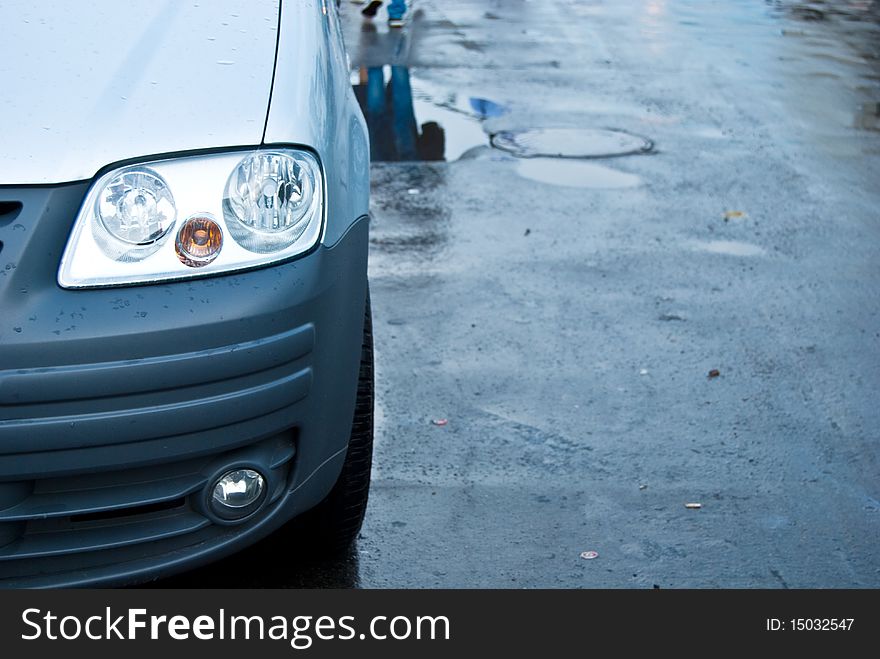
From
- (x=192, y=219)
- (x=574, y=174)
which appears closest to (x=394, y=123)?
(x=574, y=174)

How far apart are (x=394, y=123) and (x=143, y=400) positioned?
22.3ft

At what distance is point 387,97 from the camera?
10.0m

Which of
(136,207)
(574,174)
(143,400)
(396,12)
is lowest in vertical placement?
(396,12)

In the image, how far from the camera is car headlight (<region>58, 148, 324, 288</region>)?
2.47m

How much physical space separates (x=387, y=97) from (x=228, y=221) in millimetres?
7602

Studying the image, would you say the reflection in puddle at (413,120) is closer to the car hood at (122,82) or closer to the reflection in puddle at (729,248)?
the reflection in puddle at (729,248)

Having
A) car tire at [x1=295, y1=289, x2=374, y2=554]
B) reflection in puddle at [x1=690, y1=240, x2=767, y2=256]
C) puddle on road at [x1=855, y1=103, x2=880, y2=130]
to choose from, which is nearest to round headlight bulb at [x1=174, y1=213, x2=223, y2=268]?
car tire at [x1=295, y1=289, x2=374, y2=554]

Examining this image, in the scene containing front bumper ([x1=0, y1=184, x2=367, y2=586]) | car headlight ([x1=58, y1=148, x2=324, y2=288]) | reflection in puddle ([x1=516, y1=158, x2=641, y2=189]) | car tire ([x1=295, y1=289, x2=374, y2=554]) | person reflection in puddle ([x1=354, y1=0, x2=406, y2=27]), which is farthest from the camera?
person reflection in puddle ([x1=354, y1=0, x2=406, y2=27])

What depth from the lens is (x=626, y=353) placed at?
4.88 metres

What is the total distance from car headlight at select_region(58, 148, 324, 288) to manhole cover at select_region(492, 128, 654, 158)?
5505mm

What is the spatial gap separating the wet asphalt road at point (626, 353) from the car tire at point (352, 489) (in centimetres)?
11

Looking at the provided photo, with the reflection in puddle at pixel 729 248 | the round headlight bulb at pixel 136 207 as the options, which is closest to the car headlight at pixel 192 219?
the round headlight bulb at pixel 136 207

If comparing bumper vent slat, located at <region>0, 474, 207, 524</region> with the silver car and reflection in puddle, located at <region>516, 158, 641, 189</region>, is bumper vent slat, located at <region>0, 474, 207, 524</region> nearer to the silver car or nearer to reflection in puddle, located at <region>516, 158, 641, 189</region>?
the silver car

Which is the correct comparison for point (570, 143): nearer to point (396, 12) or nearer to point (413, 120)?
point (413, 120)
